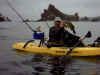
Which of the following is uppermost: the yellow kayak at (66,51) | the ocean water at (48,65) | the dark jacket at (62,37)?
the dark jacket at (62,37)

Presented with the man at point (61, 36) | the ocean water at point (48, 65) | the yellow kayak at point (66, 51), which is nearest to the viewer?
the ocean water at point (48, 65)

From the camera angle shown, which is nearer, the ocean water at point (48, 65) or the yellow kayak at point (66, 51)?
the ocean water at point (48, 65)

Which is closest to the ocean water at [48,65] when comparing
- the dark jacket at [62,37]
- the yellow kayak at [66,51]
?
the yellow kayak at [66,51]

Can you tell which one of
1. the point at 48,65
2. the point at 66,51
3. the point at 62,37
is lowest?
the point at 48,65

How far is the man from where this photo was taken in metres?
14.7

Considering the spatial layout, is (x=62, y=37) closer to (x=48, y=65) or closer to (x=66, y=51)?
(x=66, y=51)

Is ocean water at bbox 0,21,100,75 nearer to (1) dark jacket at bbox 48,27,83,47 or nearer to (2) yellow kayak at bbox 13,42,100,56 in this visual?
(2) yellow kayak at bbox 13,42,100,56

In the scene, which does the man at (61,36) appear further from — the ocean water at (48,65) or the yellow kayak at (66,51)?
the ocean water at (48,65)

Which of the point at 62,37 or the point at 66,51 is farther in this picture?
the point at 62,37

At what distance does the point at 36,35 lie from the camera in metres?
15.5

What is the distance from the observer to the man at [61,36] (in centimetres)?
1470

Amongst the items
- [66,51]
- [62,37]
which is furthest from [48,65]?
[62,37]

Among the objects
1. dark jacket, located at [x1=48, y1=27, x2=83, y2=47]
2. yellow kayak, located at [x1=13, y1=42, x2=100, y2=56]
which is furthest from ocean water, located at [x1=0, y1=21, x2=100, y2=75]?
dark jacket, located at [x1=48, y1=27, x2=83, y2=47]

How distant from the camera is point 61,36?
14797mm
